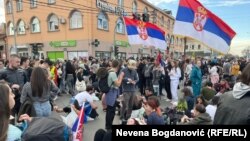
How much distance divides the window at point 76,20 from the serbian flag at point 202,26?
21.4 metres

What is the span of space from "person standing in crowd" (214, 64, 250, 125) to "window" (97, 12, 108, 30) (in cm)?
2686

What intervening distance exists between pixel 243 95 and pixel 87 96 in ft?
14.0

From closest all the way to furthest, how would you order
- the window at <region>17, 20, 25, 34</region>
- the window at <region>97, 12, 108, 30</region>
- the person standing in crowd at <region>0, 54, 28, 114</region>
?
the person standing in crowd at <region>0, 54, 28, 114</region>
the window at <region>97, 12, 108, 30</region>
the window at <region>17, 20, 25, 34</region>

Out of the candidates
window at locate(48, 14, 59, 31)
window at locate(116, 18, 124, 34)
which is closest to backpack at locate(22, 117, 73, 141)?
window at locate(48, 14, 59, 31)

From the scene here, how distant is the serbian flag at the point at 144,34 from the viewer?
12.4 metres

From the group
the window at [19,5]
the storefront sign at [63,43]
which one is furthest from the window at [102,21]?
the window at [19,5]

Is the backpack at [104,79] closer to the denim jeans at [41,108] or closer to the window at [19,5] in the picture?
the denim jeans at [41,108]

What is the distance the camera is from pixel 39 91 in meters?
4.26

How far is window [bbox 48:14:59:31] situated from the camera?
29094mm

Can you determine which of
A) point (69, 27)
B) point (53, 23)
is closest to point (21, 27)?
point (53, 23)

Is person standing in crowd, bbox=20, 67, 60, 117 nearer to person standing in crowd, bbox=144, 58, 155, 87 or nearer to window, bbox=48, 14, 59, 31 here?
person standing in crowd, bbox=144, 58, 155, 87

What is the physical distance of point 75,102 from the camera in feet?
18.7

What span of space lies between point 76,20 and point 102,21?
3108mm

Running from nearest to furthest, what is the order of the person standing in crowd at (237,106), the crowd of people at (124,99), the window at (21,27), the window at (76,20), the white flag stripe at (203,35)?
the person standing in crowd at (237,106) < the crowd of people at (124,99) < the white flag stripe at (203,35) < the window at (76,20) < the window at (21,27)
